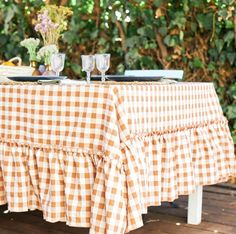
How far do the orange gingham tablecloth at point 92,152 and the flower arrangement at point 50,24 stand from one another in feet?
2.04

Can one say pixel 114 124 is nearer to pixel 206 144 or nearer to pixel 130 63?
pixel 206 144

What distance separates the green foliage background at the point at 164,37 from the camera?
11.5ft

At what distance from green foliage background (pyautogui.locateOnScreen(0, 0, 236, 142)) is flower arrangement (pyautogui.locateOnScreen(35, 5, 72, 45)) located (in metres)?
1.17

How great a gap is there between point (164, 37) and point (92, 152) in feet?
6.67

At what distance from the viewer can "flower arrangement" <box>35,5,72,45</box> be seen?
2.49m

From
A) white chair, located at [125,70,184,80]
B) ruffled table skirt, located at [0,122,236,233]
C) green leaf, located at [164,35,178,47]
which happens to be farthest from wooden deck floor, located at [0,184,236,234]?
green leaf, located at [164,35,178,47]

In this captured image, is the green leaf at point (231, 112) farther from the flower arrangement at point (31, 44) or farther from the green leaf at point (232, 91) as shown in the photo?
the flower arrangement at point (31, 44)

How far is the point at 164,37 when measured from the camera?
364 cm

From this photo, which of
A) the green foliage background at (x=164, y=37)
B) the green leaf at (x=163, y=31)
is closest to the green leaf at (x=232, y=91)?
the green foliage background at (x=164, y=37)

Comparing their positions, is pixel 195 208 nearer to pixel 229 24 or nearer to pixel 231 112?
pixel 231 112

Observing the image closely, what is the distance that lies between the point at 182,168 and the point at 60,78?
607mm

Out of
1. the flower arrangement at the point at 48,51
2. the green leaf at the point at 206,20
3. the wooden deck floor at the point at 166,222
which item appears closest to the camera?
the wooden deck floor at the point at 166,222

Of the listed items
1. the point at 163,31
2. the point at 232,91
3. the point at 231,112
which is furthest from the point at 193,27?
the point at 231,112

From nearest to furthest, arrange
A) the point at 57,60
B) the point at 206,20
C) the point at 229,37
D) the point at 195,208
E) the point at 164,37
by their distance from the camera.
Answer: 1. the point at 57,60
2. the point at 195,208
3. the point at 229,37
4. the point at 206,20
5. the point at 164,37
